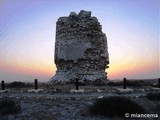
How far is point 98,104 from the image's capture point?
13.3 metres

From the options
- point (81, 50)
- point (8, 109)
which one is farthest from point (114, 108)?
point (81, 50)

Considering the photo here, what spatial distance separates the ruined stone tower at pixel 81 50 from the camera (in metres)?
29.5

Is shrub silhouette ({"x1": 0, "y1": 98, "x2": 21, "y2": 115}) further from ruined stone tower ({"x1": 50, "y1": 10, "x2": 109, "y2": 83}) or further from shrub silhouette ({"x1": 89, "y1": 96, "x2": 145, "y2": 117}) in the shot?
ruined stone tower ({"x1": 50, "y1": 10, "x2": 109, "y2": 83})

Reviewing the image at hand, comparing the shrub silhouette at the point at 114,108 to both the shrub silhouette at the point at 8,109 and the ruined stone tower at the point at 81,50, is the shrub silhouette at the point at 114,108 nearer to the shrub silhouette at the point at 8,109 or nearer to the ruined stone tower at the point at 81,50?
the shrub silhouette at the point at 8,109

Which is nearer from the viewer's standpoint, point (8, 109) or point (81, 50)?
point (8, 109)

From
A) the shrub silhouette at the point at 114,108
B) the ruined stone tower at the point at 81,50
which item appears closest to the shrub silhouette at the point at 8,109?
the shrub silhouette at the point at 114,108

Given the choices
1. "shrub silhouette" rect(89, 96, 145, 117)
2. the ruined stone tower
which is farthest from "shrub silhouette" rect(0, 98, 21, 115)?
the ruined stone tower

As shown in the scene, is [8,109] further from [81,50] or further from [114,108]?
[81,50]

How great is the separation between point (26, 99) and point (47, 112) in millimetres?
4040

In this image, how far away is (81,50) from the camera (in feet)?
97.3

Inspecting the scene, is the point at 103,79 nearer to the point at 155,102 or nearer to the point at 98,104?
the point at 155,102

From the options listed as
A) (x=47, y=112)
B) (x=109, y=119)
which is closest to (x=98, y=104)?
(x=109, y=119)

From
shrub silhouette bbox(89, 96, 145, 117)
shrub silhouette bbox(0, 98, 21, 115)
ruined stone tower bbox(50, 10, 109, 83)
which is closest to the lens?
shrub silhouette bbox(89, 96, 145, 117)

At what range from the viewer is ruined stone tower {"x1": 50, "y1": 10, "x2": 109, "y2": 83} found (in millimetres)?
29500
